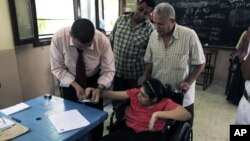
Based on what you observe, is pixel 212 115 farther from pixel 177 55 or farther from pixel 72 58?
pixel 72 58

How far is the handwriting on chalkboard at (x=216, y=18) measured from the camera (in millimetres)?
3635

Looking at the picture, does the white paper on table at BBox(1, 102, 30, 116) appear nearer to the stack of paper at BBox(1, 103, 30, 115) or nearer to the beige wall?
the stack of paper at BBox(1, 103, 30, 115)

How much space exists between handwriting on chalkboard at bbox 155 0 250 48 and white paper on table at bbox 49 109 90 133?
3290 millimetres

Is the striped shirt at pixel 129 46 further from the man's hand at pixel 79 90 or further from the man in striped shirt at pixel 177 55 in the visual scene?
the man's hand at pixel 79 90

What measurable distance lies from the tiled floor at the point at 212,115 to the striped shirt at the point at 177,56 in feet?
3.00

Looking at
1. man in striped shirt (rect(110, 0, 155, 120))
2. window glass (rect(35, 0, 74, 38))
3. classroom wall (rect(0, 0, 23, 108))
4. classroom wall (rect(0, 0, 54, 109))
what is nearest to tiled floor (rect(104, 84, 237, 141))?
man in striped shirt (rect(110, 0, 155, 120))

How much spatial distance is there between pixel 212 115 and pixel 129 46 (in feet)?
5.45

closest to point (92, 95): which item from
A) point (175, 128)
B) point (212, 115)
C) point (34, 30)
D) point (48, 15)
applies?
point (175, 128)

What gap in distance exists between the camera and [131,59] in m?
2.22

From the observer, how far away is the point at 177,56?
178cm

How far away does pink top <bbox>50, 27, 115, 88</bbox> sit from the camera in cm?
167

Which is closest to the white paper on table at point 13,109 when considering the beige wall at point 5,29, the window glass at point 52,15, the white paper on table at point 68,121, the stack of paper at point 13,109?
the stack of paper at point 13,109

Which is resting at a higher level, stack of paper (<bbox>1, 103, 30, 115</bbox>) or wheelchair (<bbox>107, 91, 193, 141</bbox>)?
stack of paper (<bbox>1, 103, 30, 115</bbox>)

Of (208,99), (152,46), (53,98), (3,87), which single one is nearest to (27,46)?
(3,87)
